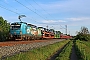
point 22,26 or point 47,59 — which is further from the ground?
point 22,26

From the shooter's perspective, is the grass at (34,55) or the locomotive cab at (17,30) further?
the locomotive cab at (17,30)

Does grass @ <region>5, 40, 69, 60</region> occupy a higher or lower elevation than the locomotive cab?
lower

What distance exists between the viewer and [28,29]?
48844 millimetres

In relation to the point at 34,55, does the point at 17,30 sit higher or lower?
higher

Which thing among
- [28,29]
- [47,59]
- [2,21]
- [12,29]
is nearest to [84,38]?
[2,21]

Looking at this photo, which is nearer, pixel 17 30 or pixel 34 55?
pixel 34 55

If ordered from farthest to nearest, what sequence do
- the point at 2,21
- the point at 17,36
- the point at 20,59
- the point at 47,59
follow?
the point at 2,21, the point at 17,36, the point at 47,59, the point at 20,59

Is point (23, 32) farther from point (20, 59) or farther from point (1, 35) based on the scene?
point (20, 59)

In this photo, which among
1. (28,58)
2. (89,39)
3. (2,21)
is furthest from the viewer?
(2,21)

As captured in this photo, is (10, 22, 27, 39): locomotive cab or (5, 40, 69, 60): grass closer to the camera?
(5, 40, 69, 60): grass

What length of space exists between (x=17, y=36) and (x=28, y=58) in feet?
93.3

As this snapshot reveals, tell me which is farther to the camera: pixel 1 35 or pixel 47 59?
pixel 1 35

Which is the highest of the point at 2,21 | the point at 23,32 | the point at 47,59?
the point at 2,21

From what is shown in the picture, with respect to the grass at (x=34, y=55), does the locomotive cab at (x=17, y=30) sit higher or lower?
higher
